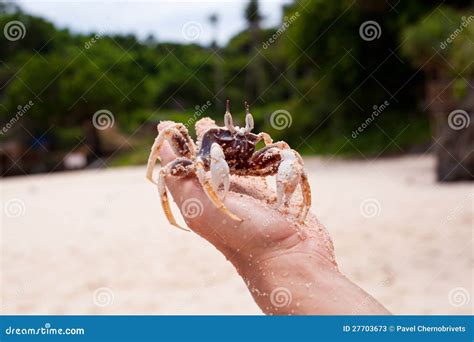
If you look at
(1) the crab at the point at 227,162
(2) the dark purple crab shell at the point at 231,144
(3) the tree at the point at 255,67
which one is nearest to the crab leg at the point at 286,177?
(1) the crab at the point at 227,162

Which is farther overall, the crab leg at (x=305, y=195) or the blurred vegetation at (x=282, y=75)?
the blurred vegetation at (x=282, y=75)

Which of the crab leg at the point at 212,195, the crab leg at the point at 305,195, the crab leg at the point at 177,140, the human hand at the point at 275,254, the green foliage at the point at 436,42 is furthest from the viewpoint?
the green foliage at the point at 436,42

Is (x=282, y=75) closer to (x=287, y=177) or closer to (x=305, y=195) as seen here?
(x=305, y=195)

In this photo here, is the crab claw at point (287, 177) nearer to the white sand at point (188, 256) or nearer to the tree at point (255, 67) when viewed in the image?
the white sand at point (188, 256)

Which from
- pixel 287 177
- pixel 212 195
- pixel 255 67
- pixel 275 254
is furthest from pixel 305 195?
pixel 255 67

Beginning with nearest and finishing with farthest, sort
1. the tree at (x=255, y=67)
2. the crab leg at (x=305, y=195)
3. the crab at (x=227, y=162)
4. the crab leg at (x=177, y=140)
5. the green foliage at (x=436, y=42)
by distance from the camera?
1. the crab at (x=227, y=162)
2. the crab leg at (x=305, y=195)
3. the crab leg at (x=177, y=140)
4. the green foliage at (x=436, y=42)
5. the tree at (x=255, y=67)

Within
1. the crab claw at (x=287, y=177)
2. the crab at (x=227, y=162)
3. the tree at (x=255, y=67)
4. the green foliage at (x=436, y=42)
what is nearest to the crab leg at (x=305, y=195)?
the crab at (x=227, y=162)

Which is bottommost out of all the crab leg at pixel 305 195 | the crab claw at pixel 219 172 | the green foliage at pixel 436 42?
the crab claw at pixel 219 172

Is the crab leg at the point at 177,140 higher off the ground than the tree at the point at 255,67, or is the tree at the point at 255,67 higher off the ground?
the crab leg at the point at 177,140
